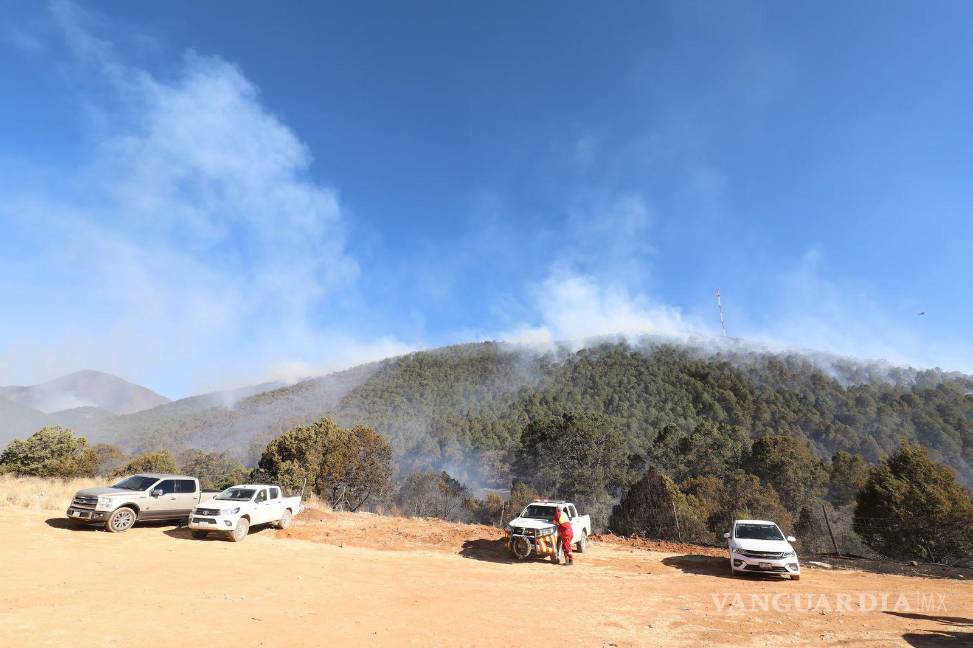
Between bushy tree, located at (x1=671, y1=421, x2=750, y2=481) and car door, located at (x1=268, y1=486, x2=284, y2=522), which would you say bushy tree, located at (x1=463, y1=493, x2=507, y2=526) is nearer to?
bushy tree, located at (x1=671, y1=421, x2=750, y2=481)

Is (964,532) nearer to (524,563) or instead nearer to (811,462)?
(811,462)

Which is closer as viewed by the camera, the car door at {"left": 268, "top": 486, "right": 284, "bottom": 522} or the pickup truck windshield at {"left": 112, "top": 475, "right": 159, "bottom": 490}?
the pickup truck windshield at {"left": 112, "top": 475, "right": 159, "bottom": 490}

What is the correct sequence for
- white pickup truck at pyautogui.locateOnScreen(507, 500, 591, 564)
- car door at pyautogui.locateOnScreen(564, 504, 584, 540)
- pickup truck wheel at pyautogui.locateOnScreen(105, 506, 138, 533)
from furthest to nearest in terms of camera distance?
car door at pyautogui.locateOnScreen(564, 504, 584, 540), white pickup truck at pyautogui.locateOnScreen(507, 500, 591, 564), pickup truck wheel at pyautogui.locateOnScreen(105, 506, 138, 533)

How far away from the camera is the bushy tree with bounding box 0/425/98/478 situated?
1395 inches

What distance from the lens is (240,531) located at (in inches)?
622

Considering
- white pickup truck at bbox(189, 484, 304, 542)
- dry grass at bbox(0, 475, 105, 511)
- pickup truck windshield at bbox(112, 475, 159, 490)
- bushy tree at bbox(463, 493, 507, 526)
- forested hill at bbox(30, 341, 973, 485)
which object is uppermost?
forested hill at bbox(30, 341, 973, 485)

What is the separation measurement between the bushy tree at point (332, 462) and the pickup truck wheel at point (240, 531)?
21.4 metres

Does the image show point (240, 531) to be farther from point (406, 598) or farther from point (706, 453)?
point (706, 453)

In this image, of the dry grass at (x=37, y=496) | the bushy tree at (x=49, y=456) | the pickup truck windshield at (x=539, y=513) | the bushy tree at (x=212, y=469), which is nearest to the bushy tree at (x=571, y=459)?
the bushy tree at (x=212, y=469)

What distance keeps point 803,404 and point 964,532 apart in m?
92.1

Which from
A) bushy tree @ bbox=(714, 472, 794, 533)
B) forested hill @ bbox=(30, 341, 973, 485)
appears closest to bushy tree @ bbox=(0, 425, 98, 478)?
forested hill @ bbox=(30, 341, 973, 485)

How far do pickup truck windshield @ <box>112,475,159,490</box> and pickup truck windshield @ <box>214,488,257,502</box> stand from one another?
221 centimetres

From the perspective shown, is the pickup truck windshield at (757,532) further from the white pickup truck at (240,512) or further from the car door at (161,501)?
the car door at (161,501)

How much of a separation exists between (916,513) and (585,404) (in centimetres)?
9574
